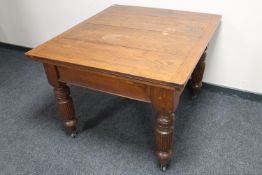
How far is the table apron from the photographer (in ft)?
3.43

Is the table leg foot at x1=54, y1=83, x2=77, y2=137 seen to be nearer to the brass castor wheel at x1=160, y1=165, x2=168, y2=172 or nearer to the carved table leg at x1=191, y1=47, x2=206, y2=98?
the brass castor wheel at x1=160, y1=165, x2=168, y2=172

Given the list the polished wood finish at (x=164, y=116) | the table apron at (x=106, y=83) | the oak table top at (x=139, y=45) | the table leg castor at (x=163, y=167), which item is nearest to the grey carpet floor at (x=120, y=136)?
the table leg castor at (x=163, y=167)

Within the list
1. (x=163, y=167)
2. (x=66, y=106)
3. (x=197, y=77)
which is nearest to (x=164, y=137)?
(x=163, y=167)

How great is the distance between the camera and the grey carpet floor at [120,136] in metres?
1.33

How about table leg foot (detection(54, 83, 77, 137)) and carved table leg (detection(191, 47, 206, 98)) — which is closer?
table leg foot (detection(54, 83, 77, 137))

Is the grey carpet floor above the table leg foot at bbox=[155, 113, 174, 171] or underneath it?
underneath

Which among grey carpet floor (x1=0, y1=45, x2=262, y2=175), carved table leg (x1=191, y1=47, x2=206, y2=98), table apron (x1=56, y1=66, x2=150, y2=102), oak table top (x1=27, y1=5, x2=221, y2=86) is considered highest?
oak table top (x1=27, y1=5, x2=221, y2=86)

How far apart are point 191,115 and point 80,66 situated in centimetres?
89

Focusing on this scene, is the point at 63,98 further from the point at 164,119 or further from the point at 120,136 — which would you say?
the point at 164,119

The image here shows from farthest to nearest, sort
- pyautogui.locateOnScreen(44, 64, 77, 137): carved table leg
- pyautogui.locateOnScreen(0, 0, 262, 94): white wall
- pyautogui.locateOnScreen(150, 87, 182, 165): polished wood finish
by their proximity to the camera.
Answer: pyautogui.locateOnScreen(0, 0, 262, 94): white wall → pyautogui.locateOnScreen(44, 64, 77, 137): carved table leg → pyautogui.locateOnScreen(150, 87, 182, 165): polished wood finish

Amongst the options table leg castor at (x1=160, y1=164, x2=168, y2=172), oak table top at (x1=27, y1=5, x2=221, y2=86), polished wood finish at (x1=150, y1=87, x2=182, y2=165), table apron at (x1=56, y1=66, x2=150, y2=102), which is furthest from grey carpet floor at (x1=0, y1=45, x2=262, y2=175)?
oak table top at (x1=27, y1=5, x2=221, y2=86)

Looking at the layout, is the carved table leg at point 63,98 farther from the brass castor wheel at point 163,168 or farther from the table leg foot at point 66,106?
the brass castor wheel at point 163,168

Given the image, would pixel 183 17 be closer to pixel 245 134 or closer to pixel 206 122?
pixel 206 122

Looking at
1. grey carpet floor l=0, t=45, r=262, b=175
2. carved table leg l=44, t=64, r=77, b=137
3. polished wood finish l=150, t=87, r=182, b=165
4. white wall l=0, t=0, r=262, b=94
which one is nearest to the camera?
polished wood finish l=150, t=87, r=182, b=165
